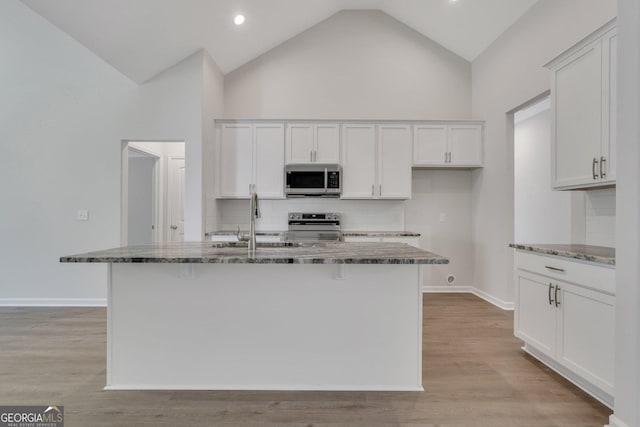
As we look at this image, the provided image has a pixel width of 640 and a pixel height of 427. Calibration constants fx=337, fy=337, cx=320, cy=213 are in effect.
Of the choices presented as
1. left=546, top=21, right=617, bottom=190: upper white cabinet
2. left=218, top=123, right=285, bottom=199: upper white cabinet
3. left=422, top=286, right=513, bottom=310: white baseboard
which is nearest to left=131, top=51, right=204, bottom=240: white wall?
left=218, top=123, right=285, bottom=199: upper white cabinet

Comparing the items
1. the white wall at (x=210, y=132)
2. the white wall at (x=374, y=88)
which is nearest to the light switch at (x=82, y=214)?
the white wall at (x=210, y=132)

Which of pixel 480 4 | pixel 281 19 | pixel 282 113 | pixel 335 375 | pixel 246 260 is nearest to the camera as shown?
pixel 246 260

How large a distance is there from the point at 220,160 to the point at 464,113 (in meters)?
3.64

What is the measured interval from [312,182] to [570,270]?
3.02 m

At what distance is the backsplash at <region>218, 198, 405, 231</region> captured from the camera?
16.3 feet

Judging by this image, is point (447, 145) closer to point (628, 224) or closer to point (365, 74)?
point (365, 74)

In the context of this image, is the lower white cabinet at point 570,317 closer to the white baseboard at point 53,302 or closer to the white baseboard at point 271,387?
the white baseboard at point 271,387

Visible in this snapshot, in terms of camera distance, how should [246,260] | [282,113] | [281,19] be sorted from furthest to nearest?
[282,113], [281,19], [246,260]

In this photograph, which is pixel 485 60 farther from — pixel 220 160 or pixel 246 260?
pixel 246 260

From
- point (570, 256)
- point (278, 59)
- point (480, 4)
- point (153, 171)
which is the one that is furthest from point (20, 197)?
point (480, 4)

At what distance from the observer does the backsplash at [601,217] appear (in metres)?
2.69

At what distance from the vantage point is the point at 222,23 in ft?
12.9

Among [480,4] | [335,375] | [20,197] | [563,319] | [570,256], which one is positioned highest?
[480,4]

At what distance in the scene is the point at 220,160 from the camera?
462 cm
